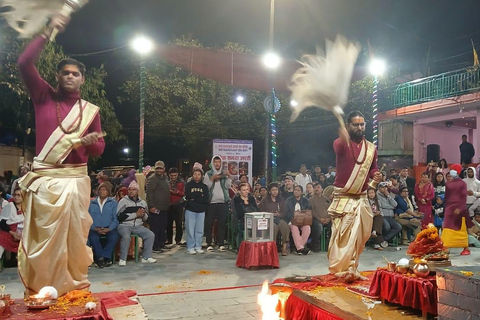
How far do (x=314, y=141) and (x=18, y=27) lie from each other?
19286 mm

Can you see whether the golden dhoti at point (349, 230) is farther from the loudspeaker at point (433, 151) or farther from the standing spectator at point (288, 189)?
the loudspeaker at point (433, 151)

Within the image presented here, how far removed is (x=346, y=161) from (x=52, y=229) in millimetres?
3409

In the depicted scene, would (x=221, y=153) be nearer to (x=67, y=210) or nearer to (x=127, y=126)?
(x=67, y=210)

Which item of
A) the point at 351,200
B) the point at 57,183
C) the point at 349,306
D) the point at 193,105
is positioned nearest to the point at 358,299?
the point at 349,306

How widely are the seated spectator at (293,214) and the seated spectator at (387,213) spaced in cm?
188

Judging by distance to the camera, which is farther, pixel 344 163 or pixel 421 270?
pixel 344 163

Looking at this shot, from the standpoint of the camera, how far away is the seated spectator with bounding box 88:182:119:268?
756cm

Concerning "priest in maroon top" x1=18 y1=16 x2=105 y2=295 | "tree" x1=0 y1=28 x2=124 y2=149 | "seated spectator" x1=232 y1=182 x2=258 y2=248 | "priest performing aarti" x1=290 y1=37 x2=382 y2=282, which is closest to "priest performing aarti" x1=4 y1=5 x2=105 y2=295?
"priest in maroon top" x1=18 y1=16 x2=105 y2=295

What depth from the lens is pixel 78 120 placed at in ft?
13.3

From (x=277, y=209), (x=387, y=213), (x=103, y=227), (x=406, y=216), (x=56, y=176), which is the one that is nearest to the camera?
(x=56, y=176)

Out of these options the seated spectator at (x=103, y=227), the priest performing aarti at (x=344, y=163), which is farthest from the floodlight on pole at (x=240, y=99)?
the priest performing aarti at (x=344, y=163)

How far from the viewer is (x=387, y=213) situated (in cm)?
996

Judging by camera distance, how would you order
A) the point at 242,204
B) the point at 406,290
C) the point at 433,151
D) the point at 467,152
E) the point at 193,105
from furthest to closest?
the point at 193,105 → the point at 433,151 → the point at 467,152 → the point at 242,204 → the point at 406,290

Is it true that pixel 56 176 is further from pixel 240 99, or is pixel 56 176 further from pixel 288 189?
pixel 240 99
